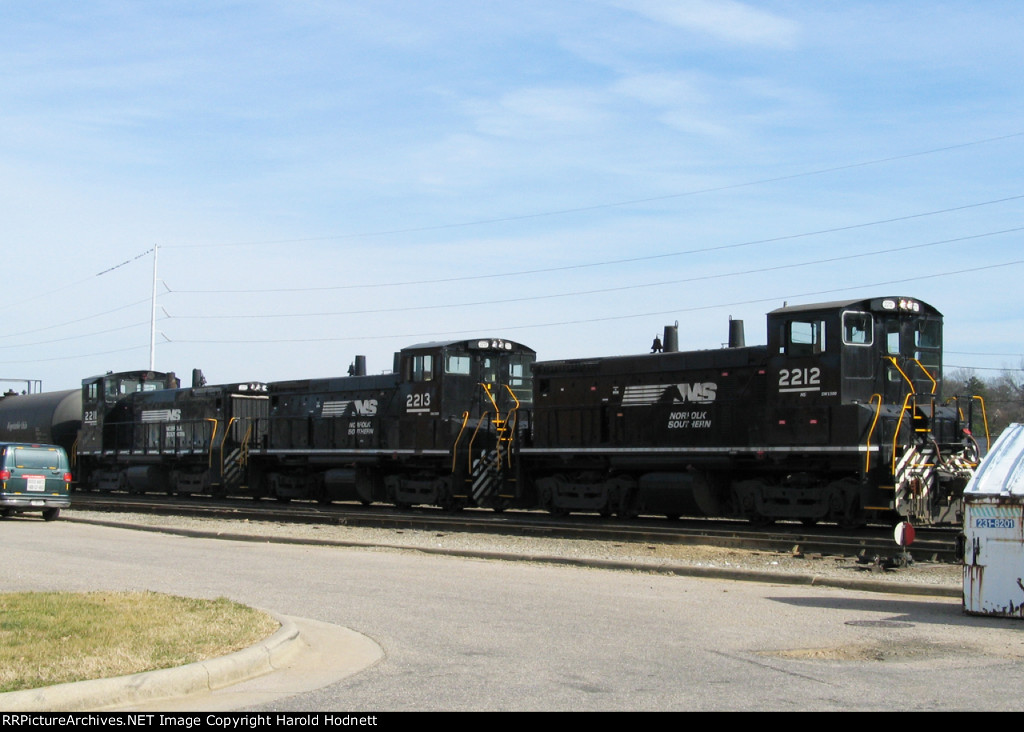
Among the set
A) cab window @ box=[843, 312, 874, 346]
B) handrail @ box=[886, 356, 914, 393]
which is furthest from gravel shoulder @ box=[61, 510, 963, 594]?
handrail @ box=[886, 356, 914, 393]

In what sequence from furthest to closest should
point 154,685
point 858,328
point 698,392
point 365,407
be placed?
point 365,407, point 698,392, point 858,328, point 154,685

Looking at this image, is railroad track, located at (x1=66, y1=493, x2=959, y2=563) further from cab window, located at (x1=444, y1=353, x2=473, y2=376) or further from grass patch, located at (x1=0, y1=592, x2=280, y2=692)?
grass patch, located at (x1=0, y1=592, x2=280, y2=692)

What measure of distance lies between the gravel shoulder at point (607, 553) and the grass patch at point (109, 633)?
596 cm

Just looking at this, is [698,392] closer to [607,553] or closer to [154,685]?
[607,553]

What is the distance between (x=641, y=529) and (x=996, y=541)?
950 centimetres

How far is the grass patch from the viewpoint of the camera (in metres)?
7.01

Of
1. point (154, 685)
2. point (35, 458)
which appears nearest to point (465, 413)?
point (35, 458)

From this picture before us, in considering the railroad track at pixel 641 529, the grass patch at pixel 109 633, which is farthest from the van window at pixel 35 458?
the grass patch at pixel 109 633

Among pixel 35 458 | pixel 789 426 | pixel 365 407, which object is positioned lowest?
pixel 35 458

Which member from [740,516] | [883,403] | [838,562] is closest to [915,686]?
[838,562]

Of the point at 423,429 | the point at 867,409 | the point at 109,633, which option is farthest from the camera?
the point at 423,429

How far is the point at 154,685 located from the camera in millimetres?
6738

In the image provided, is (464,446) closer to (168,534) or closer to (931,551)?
(168,534)
